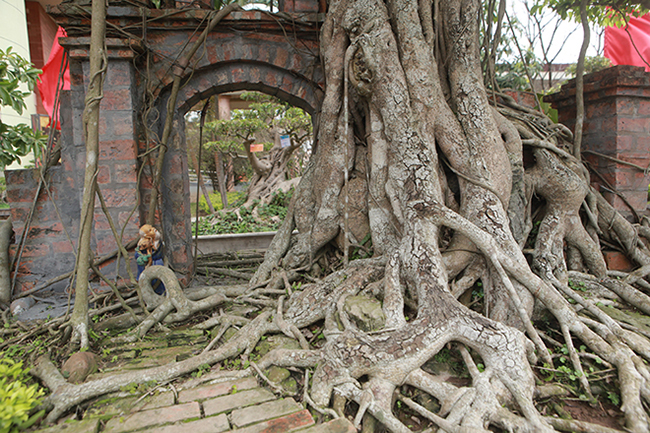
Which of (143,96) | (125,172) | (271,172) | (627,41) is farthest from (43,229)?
(627,41)

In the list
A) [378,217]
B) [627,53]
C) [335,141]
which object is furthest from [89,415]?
[627,53]

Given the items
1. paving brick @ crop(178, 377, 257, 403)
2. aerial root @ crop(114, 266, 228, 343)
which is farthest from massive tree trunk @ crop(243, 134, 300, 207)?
paving brick @ crop(178, 377, 257, 403)

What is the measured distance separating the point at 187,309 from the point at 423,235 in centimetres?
238

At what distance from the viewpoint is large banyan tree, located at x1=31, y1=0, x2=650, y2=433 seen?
226cm

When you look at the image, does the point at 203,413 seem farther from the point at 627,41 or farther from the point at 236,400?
the point at 627,41

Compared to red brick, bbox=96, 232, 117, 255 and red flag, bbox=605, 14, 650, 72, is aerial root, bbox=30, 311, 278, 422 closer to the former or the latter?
red brick, bbox=96, 232, 117, 255

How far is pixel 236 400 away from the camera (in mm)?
2363

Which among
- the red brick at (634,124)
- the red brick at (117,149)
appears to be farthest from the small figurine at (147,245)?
the red brick at (634,124)

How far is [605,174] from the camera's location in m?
4.25

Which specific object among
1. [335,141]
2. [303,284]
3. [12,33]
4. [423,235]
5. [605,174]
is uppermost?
[12,33]

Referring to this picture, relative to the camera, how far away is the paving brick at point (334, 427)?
2.04 metres

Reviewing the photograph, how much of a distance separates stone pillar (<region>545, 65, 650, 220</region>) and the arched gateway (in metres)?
3.37

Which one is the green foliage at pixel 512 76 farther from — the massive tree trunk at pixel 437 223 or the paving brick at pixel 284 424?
the paving brick at pixel 284 424

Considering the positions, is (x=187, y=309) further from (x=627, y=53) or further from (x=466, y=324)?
(x=627, y=53)
